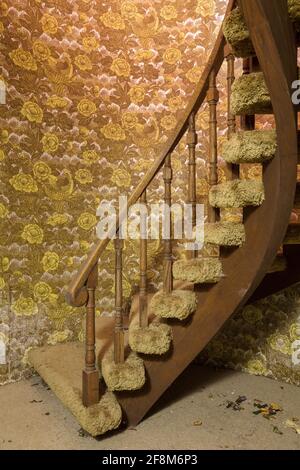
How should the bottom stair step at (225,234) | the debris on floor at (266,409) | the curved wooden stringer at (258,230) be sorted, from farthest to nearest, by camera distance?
the debris on floor at (266,409) < the bottom stair step at (225,234) < the curved wooden stringer at (258,230)

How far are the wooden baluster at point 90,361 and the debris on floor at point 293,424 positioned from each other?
1.10 meters

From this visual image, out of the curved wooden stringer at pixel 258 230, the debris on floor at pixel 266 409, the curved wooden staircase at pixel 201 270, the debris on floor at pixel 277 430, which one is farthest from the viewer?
the debris on floor at pixel 266 409

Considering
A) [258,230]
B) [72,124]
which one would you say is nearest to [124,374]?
[258,230]

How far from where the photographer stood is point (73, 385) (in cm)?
215

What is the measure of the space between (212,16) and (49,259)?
2251 mm

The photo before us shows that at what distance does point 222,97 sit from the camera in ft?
9.95

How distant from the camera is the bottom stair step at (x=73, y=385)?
194cm

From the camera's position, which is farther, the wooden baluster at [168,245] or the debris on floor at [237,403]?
the debris on floor at [237,403]

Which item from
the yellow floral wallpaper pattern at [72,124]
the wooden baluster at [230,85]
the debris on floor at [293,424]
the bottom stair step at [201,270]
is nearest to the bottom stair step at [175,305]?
the bottom stair step at [201,270]

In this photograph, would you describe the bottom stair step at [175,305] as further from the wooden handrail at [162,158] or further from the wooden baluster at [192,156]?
the wooden baluster at [192,156]

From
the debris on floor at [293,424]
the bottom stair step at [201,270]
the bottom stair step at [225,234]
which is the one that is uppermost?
the bottom stair step at [225,234]

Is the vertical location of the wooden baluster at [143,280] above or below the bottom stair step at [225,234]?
below

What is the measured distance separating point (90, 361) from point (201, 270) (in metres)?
0.73

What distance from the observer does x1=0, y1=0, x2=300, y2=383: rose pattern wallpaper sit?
8.83 ft
